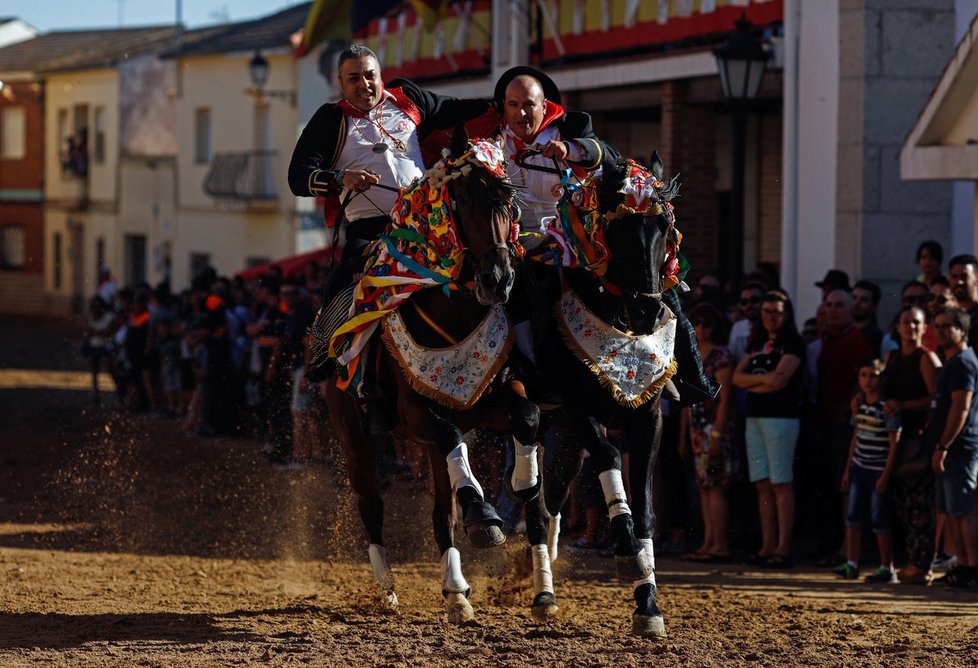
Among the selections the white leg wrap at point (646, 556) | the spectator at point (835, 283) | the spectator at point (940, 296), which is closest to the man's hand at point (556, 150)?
the white leg wrap at point (646, 556)

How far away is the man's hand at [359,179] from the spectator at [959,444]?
146 inches

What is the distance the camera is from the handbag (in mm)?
9938

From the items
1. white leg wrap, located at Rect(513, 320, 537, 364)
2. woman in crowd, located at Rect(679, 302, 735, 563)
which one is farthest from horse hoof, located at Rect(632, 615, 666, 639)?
woman in crowd, located at Rect(679, 302, 735, 563)

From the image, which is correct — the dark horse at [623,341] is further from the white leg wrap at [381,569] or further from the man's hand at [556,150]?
the white leg wrap at [381,569]

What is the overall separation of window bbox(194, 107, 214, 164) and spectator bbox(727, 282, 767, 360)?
29505 millimetres

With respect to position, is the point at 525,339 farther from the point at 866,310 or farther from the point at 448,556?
the point at 866,310

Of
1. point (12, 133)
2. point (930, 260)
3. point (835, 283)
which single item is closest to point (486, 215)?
point (835, 283)

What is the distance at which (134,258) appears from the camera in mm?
44156

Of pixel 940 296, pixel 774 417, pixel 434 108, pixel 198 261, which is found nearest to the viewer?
pixel 434 108

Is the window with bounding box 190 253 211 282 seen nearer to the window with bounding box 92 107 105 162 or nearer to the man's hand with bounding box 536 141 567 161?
the window with bounding box 92 107 105 162

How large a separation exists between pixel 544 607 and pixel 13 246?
45.0 m

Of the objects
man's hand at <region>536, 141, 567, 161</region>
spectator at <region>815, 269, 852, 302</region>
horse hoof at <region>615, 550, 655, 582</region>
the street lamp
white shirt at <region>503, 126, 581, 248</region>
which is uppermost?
the street lamp

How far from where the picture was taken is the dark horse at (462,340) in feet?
24.7

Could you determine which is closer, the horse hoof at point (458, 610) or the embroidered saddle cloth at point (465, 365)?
the embroidered saddle cloth at point (465, 365)
